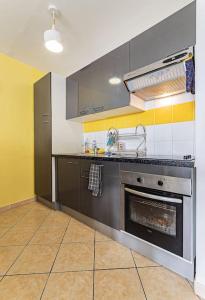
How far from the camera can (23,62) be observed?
8.71 ft

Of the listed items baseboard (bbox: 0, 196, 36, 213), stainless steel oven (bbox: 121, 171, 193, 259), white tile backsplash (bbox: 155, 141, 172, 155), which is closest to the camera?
stainless steel oven (bbox: 121, 171, 193, 259)

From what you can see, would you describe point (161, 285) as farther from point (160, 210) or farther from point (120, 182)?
point (120, 182)

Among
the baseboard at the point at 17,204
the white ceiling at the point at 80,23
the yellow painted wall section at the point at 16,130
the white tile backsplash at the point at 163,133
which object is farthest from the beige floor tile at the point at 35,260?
the white ceiling at the point at 80,23

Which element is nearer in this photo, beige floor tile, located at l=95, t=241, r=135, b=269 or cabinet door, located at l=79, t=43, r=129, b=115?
beige floor tile, located at l=95, t=241, r=135, b=269

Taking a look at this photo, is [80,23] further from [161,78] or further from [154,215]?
[154,215]

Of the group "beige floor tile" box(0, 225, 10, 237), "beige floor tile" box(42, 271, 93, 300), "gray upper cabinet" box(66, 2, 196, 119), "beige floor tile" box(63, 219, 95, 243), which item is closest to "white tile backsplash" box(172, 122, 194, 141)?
"gray upper cabinet" box(66, 2, 196, 119)

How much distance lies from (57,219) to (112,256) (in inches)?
39.8

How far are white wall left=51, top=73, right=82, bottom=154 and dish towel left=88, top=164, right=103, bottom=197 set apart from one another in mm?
987

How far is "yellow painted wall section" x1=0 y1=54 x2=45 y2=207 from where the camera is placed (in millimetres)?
2469

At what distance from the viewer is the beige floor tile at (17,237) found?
164 cm

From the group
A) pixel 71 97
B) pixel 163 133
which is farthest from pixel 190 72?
pixel 71 97

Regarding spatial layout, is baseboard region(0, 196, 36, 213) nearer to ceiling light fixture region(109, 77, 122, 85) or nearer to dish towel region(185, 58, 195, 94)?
ceiling light fixture region(109, 77, 122, 85)

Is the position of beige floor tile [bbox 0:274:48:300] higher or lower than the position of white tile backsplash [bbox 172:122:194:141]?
lower

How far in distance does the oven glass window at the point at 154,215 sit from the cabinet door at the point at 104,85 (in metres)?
1.09
